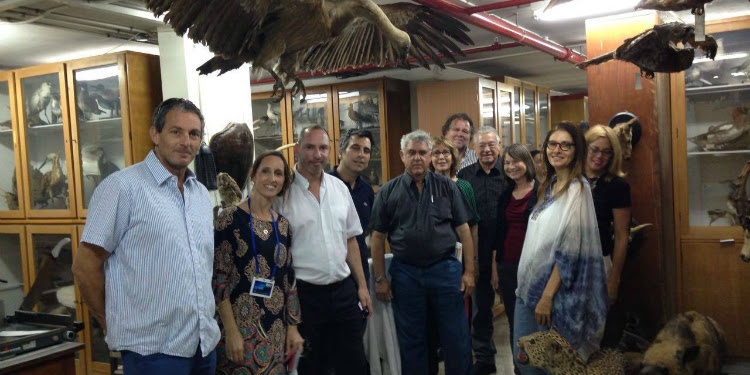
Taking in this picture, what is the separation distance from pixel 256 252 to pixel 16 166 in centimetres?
297

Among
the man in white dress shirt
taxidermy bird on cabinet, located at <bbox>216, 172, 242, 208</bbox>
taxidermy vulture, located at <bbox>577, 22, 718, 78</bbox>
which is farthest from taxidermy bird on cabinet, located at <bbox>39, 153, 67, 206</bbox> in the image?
taxidermy vulture, located at <bbox>577, 22, 718, 78</bbox>

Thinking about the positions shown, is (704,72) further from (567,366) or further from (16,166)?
(16,166)

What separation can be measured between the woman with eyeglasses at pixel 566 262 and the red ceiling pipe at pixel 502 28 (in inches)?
54.5

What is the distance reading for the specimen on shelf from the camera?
342cm

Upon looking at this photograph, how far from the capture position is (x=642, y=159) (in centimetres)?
321

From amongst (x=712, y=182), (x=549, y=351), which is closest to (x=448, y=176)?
(x=549, y=351)

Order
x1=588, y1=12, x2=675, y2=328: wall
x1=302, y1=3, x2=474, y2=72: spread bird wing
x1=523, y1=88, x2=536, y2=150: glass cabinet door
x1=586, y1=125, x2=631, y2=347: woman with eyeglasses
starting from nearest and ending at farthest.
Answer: x1=302, y1=3, x2=474, y2=72: spread bird wing
x1=586, y1=125, x2=631, y2=347: woman with eyeglasses
x1=588, y1=12, x2=675, y2=328: wall
x1=523, y1=88, x2=536, y2=150: glass cabinet door

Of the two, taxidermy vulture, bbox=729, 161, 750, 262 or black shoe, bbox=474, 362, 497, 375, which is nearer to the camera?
taxidermy vulture, bbox=729, 161, 750, 262

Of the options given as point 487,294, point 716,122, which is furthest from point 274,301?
point 716,122

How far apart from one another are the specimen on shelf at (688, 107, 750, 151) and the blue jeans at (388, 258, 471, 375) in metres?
1.79

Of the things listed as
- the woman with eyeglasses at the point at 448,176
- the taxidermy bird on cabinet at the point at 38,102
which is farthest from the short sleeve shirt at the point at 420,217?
the taxidermy bird on cabinet at the point at 38,102

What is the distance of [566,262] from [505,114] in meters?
4.03

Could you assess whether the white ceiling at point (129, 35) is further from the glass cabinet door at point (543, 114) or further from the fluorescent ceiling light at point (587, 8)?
the glass cabinet door at point (543, 114)

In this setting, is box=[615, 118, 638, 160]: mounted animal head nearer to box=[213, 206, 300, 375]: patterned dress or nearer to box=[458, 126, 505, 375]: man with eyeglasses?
box=[458, 126, 505, 375]: man with eyeglasses
